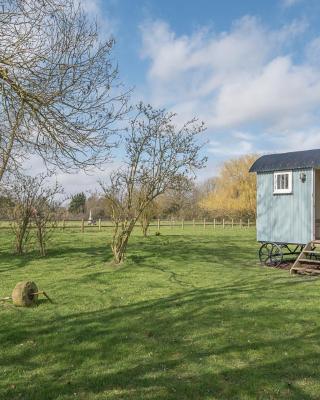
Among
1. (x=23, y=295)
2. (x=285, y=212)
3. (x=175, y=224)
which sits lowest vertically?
(x=23, y=295)

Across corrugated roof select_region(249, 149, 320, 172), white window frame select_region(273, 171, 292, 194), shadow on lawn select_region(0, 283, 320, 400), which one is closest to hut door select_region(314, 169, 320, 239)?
corrugated roof select_region(249, 149, 320, 172)

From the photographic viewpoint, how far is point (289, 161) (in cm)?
1395

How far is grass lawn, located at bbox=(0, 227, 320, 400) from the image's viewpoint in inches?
171

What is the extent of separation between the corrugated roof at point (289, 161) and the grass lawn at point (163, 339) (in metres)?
3.56

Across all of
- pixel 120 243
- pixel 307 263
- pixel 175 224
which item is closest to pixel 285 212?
pixel 307 263

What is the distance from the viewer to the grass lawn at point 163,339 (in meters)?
4.34

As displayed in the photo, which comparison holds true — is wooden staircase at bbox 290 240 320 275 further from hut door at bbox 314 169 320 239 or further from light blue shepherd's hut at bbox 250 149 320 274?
hut door at bbox 314 169 320 239

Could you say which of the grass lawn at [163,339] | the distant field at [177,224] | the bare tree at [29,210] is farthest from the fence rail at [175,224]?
the grass lawn at [163,339]

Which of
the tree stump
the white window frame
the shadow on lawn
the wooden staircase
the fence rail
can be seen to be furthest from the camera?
the fence rail

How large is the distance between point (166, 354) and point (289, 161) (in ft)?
32.7

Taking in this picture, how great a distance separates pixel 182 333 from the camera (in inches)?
244

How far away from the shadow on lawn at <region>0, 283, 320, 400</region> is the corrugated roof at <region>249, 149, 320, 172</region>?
665 cm

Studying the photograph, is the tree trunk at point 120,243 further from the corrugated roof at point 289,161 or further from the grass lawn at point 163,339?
the corrugated roof at point 289,161

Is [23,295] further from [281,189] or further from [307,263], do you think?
[281,189]
